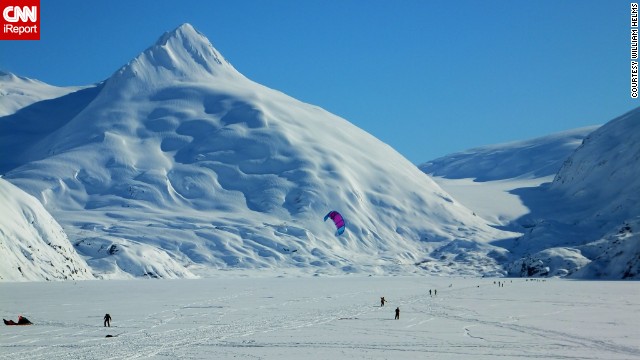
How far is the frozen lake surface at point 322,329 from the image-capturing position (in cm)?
3170

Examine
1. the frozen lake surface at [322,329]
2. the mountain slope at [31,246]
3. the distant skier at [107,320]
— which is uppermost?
the mountain slope at [31,246]

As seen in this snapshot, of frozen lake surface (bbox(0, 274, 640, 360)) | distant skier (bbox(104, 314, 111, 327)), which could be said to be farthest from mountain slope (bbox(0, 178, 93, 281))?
distant skier (bbox(104, 314, 111, 327))

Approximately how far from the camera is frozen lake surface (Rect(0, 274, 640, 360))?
31703 mm

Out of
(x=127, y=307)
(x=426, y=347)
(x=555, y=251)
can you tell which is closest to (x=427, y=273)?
(x=555, y=251)

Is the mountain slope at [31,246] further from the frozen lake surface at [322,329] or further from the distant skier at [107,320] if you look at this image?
the distant skier at [107,320]

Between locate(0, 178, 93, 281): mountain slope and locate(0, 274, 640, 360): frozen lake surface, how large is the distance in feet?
125

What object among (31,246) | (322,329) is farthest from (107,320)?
(31,246)

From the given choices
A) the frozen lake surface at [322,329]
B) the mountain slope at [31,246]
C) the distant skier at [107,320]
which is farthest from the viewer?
the mountain slope at [31,246]

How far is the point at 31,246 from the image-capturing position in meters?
107

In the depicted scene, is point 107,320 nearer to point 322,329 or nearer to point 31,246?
point 322,329

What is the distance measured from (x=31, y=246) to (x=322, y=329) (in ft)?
255

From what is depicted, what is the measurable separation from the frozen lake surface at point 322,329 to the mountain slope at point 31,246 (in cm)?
3825

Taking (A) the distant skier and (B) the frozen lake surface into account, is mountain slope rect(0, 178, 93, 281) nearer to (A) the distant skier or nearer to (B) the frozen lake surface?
(B) the frozen lake surface

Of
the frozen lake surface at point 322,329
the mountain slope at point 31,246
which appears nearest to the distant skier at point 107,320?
the frozen lake surface at point 322,329
